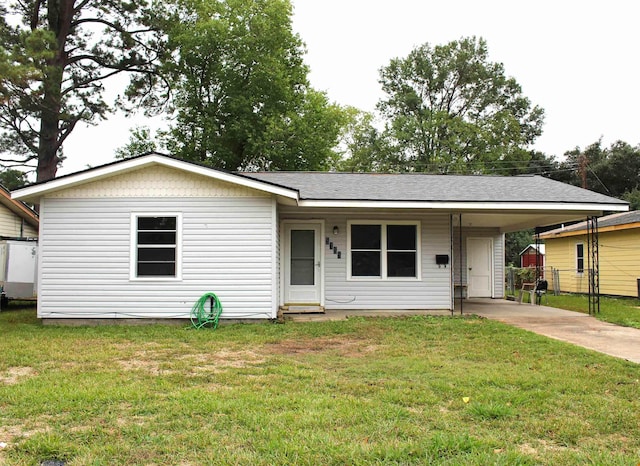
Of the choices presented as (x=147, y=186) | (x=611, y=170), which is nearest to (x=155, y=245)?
(x=147, y=186)

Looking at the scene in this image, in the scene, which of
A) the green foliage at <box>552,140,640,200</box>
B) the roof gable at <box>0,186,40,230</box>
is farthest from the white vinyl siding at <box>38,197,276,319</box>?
the green foliage at <box>552,140,640,200</box>

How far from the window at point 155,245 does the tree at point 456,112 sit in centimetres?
2462

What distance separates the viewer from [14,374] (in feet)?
18.8

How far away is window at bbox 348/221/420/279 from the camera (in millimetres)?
11547

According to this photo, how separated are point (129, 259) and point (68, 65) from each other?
18252 millimetres

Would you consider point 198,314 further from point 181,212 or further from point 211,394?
point 211,394

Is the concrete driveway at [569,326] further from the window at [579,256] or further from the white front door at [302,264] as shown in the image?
the window at [579,256]

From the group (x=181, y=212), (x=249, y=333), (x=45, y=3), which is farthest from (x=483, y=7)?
(x=45, y=3)

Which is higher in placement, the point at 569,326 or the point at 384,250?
the point at 384,250

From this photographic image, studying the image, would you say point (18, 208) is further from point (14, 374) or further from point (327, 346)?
point (327, 346)

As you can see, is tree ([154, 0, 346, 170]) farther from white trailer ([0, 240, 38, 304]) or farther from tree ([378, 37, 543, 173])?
white trailer ([0, 240, 38, 304])

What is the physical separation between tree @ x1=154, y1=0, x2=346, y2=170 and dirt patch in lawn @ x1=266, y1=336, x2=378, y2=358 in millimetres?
17787

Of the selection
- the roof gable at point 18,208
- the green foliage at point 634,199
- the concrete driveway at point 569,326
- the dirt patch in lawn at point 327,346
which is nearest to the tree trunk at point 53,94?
the roof gable at point 18,208

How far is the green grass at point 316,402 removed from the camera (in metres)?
3.48
